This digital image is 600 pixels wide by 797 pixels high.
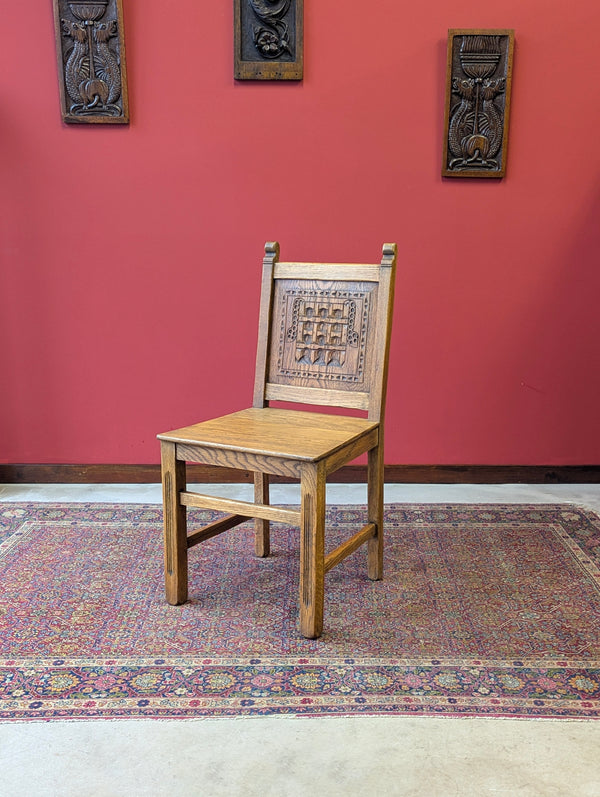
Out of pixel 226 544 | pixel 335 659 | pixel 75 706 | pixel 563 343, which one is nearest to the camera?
pixel 75 706

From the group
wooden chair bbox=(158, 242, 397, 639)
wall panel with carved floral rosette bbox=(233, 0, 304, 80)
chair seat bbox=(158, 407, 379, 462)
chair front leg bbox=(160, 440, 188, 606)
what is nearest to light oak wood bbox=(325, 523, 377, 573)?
wooden chair bbox=(158, 242, 397, 639)

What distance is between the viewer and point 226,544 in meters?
2.55

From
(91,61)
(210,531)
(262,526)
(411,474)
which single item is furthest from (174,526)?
(91,61)

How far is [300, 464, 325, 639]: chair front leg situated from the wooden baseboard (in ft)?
4.49

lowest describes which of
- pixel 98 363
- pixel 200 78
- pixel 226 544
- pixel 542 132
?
pixel 226 544

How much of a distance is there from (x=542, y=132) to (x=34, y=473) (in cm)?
270

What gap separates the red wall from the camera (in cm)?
295

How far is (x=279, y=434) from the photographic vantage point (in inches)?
79.5

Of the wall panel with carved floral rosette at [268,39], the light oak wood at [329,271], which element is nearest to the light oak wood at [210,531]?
the light oak wood at [329,271]

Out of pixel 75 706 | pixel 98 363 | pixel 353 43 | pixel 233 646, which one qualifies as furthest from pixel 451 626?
pixel 353 43

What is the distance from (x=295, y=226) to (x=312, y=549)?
1683 millimetres

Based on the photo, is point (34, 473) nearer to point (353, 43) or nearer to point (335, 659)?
point (335, 659)

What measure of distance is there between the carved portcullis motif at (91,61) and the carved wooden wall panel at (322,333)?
1307 millimetres

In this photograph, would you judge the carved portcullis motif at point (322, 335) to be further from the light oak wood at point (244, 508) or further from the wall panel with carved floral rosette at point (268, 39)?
the wall panel with carved floral rosette at point (268, 39)
